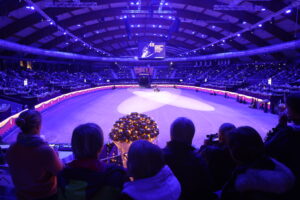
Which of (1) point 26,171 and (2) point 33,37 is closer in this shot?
(1) point 26,171

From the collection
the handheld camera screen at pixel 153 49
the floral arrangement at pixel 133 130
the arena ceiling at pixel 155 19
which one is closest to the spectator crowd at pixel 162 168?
the floral arrangement at pixel 133 130

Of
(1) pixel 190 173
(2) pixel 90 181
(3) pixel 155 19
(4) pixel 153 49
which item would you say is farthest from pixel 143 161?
(4) pixel 153 49

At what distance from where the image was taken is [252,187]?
140 centimetres

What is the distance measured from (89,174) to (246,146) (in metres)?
1.18

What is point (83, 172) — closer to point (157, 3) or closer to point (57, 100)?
point (157, 3)

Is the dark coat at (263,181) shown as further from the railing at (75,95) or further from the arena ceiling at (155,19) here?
the arena ceiling at (155,19)

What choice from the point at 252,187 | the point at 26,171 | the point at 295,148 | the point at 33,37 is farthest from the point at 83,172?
the point at 33,37

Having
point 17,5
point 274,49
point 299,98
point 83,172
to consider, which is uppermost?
point 17,5

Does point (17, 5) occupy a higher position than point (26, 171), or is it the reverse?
point (17, 5)

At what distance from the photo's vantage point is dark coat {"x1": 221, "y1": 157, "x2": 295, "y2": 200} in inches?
54.3

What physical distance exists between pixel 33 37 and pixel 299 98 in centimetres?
2379

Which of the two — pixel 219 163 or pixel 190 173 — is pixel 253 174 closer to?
pixel 190 173

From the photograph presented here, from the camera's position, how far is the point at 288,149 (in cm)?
199

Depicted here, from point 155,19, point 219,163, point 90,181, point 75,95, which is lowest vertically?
point 75,95
